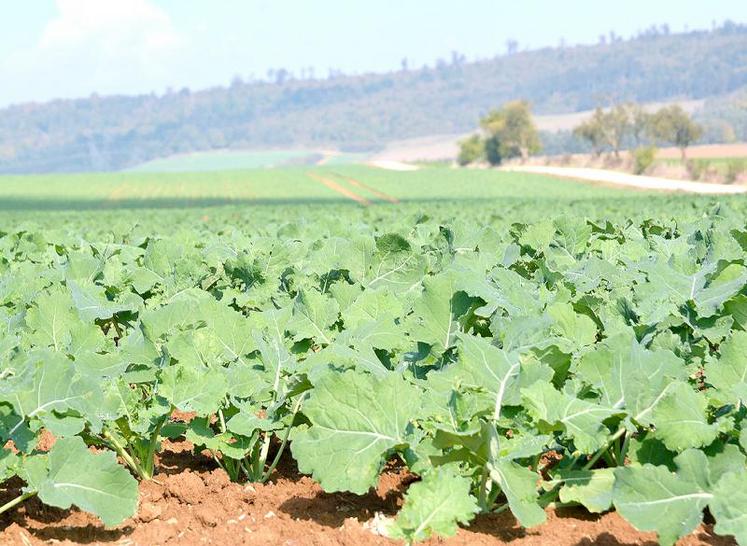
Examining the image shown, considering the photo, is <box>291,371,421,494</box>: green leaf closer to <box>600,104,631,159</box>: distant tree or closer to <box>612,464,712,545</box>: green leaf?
<box>612,464,712,545</box>: green leaf

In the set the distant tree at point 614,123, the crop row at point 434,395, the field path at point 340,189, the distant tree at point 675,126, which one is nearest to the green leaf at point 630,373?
the crop row at point 434,395

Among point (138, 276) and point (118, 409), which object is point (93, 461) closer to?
point (118, 409)

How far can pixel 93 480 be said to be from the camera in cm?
257

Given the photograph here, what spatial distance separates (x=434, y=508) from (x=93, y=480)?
1.02m

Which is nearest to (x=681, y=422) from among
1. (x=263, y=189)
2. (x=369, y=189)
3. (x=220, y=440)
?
(x=220, y=440)

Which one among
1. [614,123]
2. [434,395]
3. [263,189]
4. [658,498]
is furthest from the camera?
[614,123]

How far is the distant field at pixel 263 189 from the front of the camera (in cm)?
6303

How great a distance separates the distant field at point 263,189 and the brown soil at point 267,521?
52.1 m

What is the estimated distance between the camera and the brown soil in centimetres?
256

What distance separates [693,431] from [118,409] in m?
1.79

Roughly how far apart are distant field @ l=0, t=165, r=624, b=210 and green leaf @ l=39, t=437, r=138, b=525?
5262cm

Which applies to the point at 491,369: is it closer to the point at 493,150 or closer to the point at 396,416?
the point at 396,416

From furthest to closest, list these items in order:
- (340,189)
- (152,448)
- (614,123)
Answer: (614,123) < (340,189) < (152,448)

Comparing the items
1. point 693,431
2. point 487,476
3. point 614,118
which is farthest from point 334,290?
point 614,118
